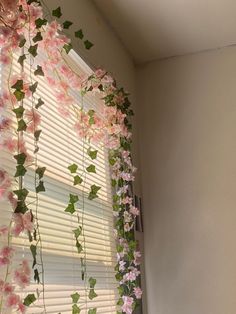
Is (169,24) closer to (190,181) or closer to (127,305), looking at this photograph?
(190,181)

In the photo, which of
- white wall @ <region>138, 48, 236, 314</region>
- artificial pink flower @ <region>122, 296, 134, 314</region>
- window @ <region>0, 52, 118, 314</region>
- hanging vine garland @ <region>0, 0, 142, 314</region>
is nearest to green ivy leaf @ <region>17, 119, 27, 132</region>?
hanging vine garland @ <region>0, 0, 142, 314</region>

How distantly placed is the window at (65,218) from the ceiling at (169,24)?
51cm

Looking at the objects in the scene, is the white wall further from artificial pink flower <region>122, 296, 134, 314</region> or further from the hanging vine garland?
artificial pink flower <region>122, 296, 134, 314</region>

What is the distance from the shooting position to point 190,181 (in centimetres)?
261

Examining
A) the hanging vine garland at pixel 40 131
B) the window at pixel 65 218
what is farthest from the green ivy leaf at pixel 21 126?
the window at pixel 65 218

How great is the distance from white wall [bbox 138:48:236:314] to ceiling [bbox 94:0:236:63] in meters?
0.11

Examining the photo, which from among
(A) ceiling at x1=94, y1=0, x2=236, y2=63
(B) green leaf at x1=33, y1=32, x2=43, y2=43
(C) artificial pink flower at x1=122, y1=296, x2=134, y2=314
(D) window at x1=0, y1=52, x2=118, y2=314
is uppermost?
(A) ceiling at x1=94, y1=0, x2=236, y2=63

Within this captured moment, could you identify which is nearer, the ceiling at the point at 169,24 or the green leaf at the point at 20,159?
the green leaf at the point at 20,159

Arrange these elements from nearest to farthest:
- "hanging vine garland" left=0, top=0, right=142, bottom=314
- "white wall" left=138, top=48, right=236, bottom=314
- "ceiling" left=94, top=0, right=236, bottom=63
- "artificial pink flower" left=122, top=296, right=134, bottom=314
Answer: "hanging vine garland" left=0, top=0, right=142, bottom=314, "artificial pink flower" left=122, top=296, right=134, bottom=314, "ceiling" left=94, top=0, right=236, bottom=63, "white wall" left=138, top=48, right=236, bottom=314

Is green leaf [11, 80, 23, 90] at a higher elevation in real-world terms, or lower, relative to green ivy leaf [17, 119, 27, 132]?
higher

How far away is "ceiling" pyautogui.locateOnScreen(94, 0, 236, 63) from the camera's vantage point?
2.34 meters

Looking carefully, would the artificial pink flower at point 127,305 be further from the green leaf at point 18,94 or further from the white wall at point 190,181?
the green leaf at point 18,94

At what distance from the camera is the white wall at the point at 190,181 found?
246cm

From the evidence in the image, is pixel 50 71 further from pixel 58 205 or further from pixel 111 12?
pixel 111 12
